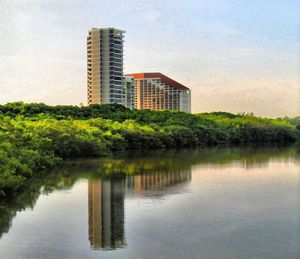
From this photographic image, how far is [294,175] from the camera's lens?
64.4ft

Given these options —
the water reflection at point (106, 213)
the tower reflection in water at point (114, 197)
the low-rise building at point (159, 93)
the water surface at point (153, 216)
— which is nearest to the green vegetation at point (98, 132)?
the water surface at point (153, 216)

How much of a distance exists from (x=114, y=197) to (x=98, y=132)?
1467 centimetres

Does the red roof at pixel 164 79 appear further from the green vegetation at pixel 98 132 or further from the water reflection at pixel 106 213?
the water reflection at pixel 106 213

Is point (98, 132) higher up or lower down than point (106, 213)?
higher up

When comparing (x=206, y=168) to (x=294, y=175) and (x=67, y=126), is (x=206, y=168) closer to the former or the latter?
(x=294, y=175)

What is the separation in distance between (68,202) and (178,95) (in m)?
58.3

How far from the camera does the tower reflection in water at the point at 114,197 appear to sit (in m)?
9.65

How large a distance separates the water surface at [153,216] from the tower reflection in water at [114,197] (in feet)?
0.06

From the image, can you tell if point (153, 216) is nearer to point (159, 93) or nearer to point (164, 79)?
point (159, 93)

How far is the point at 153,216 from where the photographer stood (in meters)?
11.5

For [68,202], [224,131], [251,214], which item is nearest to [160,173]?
[68,202]

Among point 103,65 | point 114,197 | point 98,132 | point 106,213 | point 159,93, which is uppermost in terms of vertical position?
point 103,65

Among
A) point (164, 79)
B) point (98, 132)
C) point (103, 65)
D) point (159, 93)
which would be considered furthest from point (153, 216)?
point (164, 79)

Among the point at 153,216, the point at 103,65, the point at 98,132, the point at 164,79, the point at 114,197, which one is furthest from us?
the point at 164,79
